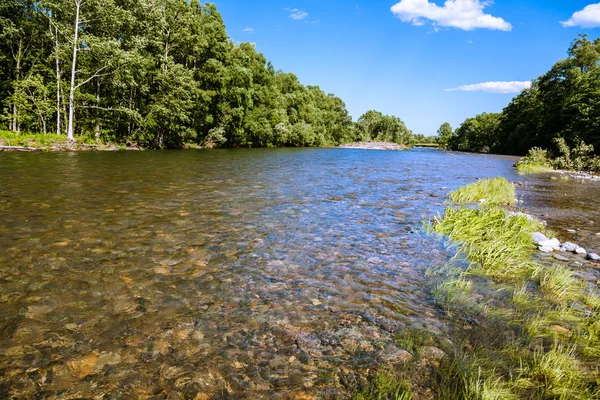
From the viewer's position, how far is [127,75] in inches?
1428

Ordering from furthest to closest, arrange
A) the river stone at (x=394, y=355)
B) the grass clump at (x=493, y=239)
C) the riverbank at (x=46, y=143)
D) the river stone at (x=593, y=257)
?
the riverbank at (x=46, y=143) < the river stone at (x=593, y=257) < the grass clump at (x=493, y=239) < the river stone at (x=394, y=355)

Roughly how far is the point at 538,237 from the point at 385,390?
803 cm

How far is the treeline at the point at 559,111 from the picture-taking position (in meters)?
55.2

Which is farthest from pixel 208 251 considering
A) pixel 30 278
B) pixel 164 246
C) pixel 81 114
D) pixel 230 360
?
pixel 81 114

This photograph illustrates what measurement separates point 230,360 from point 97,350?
1634 mm

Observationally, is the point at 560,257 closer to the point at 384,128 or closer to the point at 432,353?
the point at 432,353

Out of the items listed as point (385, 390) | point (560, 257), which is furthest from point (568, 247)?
point (385, 390)

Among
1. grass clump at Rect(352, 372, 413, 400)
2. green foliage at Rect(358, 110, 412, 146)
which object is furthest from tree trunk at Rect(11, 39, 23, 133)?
green foliage at Rect(358, 110, 412, 146)

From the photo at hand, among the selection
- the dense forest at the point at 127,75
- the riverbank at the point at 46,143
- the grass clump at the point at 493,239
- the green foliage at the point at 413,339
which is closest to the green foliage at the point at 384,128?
the dense forest at the point at 127,75

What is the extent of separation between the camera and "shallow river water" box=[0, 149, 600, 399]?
3.60 m

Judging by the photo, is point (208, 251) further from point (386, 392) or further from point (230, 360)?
point (386, 392)

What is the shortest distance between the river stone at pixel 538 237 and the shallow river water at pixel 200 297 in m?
1.60

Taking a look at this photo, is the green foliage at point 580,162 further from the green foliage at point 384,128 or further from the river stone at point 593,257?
the green foliage at point 384,128

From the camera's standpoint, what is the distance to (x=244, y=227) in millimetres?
9484
